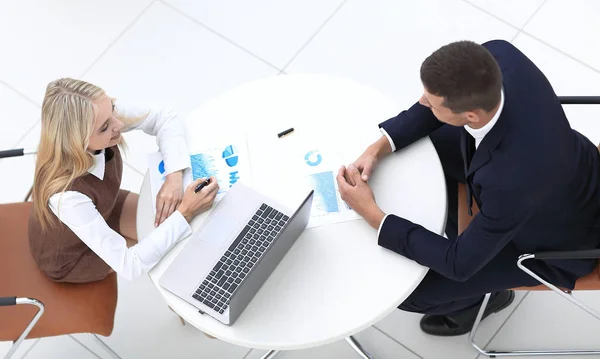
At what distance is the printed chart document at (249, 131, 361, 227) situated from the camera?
2076mm

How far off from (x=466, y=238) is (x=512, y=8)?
1.85 m

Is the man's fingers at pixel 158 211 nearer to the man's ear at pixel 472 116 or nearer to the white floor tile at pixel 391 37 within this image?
the man's ear at pixel 472 116

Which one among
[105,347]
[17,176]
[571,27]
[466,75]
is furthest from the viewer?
[571,27]

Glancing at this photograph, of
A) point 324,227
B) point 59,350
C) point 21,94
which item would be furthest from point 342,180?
point 21,94

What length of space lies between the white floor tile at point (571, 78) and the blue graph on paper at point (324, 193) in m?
1.45

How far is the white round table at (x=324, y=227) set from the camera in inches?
75.1

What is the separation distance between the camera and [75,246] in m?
2.24

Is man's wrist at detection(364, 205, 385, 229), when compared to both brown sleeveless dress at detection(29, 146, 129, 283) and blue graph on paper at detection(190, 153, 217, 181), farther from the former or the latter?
brown sleeveless dress at detection(29, 146, 129, 283)

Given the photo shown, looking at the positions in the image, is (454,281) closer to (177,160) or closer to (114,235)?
(177,160)

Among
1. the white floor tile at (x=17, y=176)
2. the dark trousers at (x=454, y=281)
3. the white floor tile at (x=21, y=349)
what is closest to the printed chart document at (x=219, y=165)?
the dark trousers at (x=454, y=281)

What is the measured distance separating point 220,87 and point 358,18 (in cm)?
74

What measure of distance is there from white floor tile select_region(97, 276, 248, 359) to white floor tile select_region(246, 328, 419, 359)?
0.62 feet

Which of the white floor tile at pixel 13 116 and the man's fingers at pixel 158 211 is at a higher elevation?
the man's fingers at pixel 158 211

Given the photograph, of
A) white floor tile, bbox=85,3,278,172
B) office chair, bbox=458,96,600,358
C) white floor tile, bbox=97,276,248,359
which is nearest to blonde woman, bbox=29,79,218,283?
white floor tile, bbox=97,276,248,359
